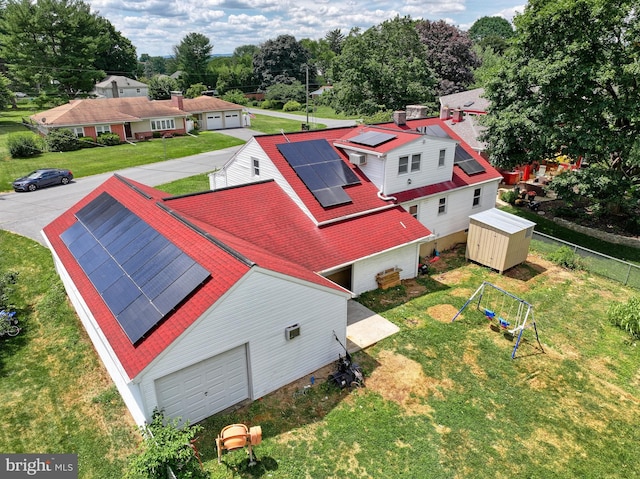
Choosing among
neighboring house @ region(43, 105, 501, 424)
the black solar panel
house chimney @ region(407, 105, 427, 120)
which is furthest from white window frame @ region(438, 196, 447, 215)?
house chimney @ region(407, 105, 427, 120)

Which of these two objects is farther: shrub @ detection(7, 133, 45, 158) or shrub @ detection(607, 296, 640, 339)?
shrub @ detection(7, 133, 45, 158)

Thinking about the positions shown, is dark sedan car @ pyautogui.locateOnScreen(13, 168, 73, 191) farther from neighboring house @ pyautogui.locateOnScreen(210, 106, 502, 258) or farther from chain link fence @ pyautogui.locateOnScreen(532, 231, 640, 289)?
chain link fence @ pyautogui.locateOnScreen(532, 231, 640, 289)

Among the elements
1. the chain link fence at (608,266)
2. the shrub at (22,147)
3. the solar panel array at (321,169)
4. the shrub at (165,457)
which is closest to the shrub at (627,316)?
the chain link fence at (608,266)

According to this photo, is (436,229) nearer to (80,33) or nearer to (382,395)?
(382,395)

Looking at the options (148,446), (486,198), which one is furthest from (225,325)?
(486,198)

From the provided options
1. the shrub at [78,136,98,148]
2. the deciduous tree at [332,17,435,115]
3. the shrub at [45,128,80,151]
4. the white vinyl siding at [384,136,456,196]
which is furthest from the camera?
the deciduous tree at [332,17,435,115]

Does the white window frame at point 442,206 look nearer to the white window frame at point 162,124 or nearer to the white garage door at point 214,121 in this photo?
the white window frame at point 162,124

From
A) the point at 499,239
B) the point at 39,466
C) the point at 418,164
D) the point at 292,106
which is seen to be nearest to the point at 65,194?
the point at 39,466
